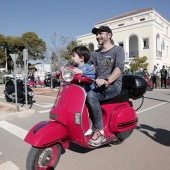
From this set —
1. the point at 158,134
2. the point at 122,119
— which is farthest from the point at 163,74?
the point at 122,119

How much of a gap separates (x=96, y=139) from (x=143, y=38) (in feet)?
105

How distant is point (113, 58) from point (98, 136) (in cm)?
123

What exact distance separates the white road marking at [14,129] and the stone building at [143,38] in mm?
25457

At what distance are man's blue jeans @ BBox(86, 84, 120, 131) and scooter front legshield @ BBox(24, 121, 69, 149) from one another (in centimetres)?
49

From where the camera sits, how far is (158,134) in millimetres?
4828

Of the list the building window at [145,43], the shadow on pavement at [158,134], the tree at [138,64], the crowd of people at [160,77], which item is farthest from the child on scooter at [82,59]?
the building window at [145,43]

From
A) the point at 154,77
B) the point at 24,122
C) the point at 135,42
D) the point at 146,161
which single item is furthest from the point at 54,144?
the point at 135,42

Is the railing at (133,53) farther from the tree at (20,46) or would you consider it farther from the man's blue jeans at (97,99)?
the man's blue jeans at (97,99)

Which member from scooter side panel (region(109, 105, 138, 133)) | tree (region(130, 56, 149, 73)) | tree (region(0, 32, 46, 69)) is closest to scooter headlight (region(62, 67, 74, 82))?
scooter side panel (region(109, 105, 138, 133))

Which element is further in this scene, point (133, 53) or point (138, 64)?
point (133, 53)

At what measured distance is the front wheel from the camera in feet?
9.50

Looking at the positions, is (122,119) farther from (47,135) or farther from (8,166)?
(8,166)

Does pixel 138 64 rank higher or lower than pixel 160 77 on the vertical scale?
higher

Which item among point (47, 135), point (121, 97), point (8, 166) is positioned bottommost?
point (8, 166)
